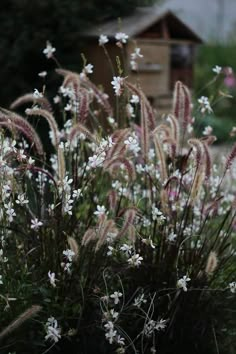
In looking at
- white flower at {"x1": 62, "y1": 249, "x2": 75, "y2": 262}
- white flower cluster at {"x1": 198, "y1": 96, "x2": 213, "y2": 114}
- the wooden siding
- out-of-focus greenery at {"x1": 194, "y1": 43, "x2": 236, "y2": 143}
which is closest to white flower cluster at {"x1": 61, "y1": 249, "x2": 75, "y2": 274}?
white flower at {"x1": 62, "y1": 249, "x2": 75, "y2": 262}

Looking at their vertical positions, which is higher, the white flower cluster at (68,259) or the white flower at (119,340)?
the white flower cluster at (68,259)

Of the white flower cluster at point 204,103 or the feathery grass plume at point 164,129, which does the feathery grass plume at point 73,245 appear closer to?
the feathery grass plume at point 164,129

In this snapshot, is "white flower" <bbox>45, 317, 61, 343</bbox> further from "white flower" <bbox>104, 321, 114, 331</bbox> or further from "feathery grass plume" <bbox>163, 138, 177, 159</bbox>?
"feathery grass plume" <bbox>163, 138, 177, 159</bbox>

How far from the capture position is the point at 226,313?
281 cm

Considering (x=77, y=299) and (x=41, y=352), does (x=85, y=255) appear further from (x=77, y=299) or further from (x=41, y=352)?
(x=41, y=352)

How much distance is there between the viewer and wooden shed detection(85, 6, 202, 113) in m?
5.69

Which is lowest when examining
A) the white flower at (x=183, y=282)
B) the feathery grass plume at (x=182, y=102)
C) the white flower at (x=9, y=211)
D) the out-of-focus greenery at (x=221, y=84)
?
the out-of-focus greenery at (x=221, y=84)

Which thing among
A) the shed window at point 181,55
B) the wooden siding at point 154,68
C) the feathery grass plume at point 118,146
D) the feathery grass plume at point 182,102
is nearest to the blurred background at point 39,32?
the wooden siding at point 154,68

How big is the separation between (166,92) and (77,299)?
152 inches

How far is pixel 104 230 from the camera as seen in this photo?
7.77 feet

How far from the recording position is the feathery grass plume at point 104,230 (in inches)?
92.7

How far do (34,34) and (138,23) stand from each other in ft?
2.63

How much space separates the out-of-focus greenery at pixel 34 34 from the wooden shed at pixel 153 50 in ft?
0.46

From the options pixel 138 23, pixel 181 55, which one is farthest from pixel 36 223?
pixel 181 55
